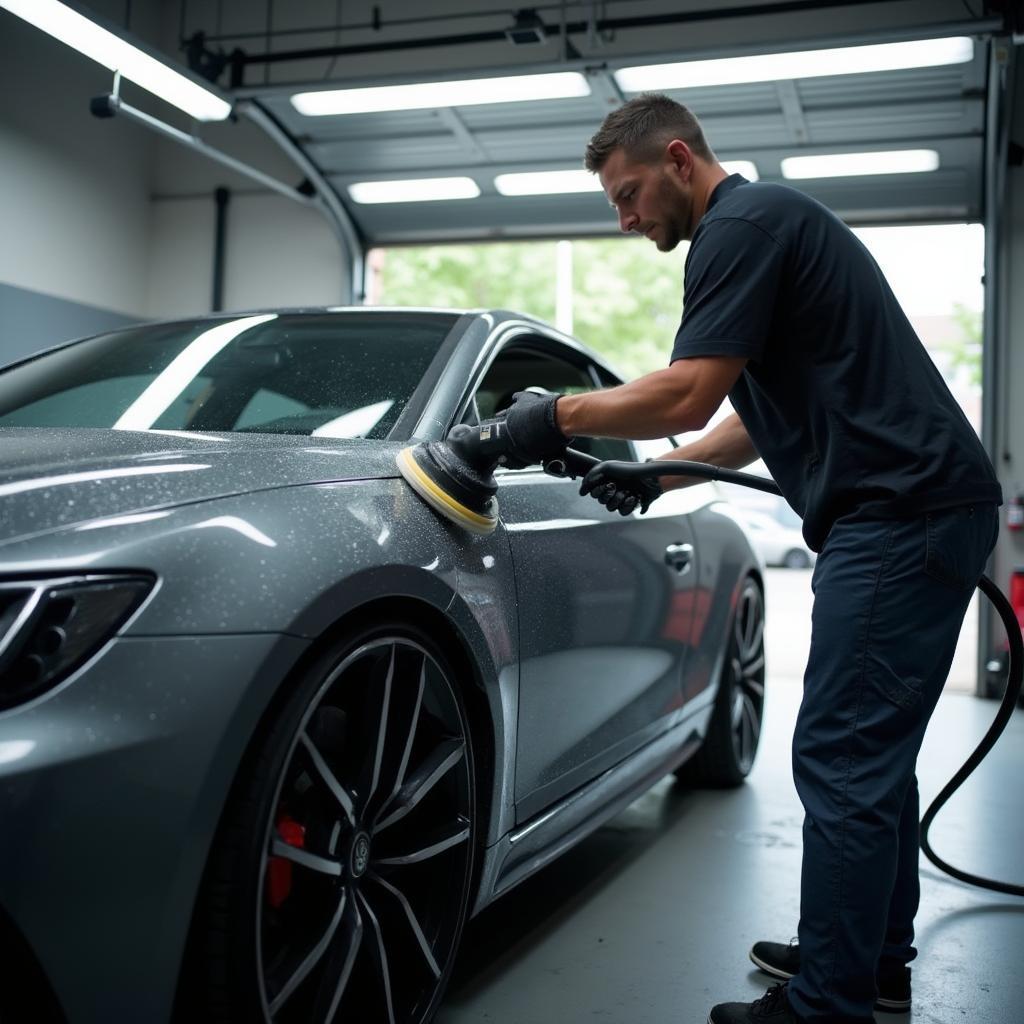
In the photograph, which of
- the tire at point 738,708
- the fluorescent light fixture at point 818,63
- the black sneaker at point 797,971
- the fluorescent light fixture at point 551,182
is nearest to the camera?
the black sneaker at point 797,971

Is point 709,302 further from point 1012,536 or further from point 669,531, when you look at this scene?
point 1012,536

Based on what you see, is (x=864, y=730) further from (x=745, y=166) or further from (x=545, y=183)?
(x=545, y=183)

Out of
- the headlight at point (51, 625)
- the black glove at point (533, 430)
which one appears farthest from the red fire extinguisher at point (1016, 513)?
the headlight at point (51, 625)

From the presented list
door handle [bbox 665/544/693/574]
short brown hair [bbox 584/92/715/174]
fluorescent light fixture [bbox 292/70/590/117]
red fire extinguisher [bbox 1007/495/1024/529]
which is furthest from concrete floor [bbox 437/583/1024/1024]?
fluorescent light fixture [bbox 292/70/590/117]

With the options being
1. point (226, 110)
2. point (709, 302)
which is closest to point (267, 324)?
point (709, 302)

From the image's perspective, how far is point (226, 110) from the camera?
21.3ft

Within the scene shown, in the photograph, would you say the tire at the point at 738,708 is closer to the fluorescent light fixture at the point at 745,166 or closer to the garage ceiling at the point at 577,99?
the garage ceiling at the point at 577,99

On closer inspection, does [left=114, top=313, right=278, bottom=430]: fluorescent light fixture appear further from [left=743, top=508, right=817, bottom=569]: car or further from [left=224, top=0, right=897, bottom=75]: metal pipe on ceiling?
[left=743, top=508, right=817, bottom=569]: car

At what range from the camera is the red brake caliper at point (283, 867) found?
1.60m

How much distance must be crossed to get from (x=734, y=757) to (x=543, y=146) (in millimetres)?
4594

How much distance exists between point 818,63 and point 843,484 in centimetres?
440

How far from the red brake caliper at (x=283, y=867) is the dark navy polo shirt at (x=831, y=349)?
974 millimetres

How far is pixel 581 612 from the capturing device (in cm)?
238

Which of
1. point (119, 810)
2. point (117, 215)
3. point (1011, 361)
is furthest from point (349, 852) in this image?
point (117, 215)
